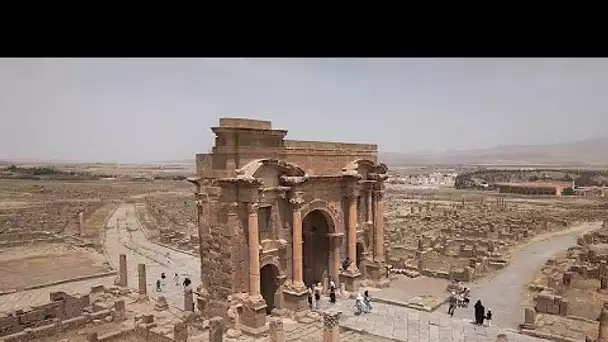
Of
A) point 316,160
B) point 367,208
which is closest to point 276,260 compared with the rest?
point 316,160

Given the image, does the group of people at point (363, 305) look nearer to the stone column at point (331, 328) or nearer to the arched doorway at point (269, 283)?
the arched doorway at point (269, 283)

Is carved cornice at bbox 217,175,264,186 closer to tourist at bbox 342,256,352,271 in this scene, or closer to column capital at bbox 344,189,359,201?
column capital at bbox 344,189,359,201

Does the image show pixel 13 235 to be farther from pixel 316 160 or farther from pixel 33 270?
pixel 316 160

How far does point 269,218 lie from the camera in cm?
1702

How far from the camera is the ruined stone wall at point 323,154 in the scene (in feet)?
58.2

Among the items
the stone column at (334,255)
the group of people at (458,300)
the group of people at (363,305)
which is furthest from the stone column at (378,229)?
the group of people at (458,300)

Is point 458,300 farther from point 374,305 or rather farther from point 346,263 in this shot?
point 346,263

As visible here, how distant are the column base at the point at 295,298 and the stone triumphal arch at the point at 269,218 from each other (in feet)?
0.12

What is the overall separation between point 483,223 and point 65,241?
36.2 meters

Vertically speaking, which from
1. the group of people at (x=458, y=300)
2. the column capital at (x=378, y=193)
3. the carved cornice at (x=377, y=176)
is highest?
the carved cornice at (x=377, y=176)

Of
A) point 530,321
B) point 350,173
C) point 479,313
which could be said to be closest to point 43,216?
point 350,173

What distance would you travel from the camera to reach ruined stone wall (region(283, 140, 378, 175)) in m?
17.8

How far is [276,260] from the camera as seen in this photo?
55.6ft

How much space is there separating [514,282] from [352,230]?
31.0ft
